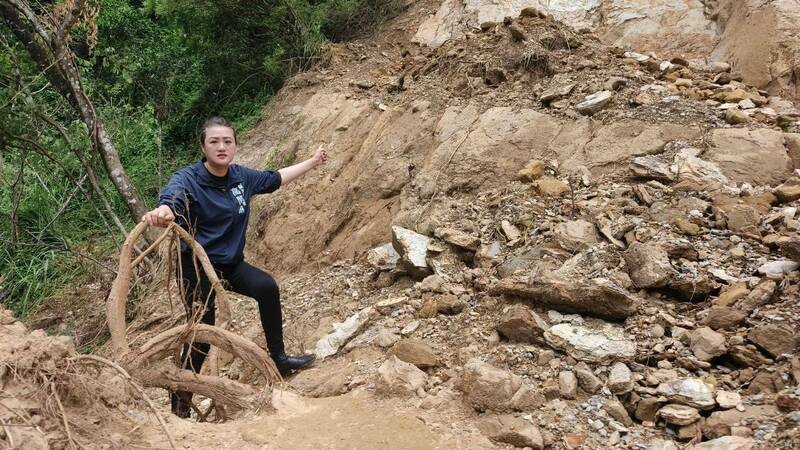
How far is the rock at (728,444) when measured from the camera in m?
2.02

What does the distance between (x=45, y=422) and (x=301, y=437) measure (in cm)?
86

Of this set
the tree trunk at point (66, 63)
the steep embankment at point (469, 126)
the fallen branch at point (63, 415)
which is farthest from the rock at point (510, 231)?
the tree trunk at point (66, 63)

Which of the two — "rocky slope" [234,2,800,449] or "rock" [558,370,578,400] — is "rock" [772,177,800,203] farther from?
"rock" [558,370,578,400]

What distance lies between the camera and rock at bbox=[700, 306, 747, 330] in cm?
263

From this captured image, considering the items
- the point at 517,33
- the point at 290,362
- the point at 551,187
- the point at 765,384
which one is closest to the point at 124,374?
the point at 290,362

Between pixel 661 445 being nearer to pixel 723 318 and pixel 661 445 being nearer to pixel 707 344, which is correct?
pixel 707 344

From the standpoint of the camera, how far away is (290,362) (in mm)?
3184

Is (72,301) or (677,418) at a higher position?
(677,418)

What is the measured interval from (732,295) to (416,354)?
58.4 inches

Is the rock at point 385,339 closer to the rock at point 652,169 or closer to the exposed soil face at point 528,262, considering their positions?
the exposed soil face at point 528,262

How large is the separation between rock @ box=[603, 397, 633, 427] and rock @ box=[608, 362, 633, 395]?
5 centimetres

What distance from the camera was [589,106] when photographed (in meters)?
4.39

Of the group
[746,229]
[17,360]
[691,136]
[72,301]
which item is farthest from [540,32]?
[72,301]

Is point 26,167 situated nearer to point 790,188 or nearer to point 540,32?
point 540,32
